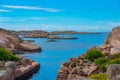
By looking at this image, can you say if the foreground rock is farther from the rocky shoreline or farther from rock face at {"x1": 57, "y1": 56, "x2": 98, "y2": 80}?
rock face at {"x1": 57, "y1": 56, "x2": 98, "y2": 80}

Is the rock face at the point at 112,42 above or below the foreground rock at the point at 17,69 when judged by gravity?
above

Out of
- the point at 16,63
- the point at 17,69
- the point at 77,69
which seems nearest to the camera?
the point at 77,69

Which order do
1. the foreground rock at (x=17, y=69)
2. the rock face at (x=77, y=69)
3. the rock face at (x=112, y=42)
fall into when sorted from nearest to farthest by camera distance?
the rock face at (x=77, y=69)
the foreground rock at (x=17, y=69)
the rock face at (x=112, y=42)

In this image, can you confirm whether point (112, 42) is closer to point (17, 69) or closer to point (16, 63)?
point (16, 63)

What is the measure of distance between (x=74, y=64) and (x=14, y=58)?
740 inches

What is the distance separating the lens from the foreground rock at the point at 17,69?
4997cm

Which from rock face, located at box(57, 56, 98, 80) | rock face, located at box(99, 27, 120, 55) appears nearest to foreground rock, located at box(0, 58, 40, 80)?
rock face, located at box(57, 56, 98, 80)

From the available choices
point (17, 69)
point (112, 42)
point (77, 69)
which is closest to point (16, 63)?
point (17, 69)

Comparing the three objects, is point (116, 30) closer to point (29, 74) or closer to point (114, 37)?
point (114, 37)

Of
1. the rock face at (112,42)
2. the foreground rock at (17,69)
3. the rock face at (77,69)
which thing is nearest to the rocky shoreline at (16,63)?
the foreground rock at (17,69)

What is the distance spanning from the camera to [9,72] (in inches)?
2035

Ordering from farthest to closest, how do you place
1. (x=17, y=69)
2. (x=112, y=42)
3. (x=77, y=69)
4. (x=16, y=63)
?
(x=112, y=42), (x=16, y=63), (x=17, y=69), (x=77, y=69)

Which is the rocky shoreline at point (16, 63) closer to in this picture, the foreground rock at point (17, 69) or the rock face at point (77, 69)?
the foreground rock at point (17, 69)

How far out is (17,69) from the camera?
63156 mm
